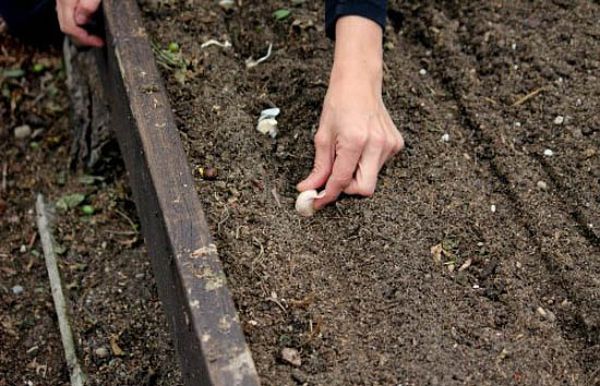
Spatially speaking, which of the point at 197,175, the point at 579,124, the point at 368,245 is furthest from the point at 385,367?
the point at 579,124

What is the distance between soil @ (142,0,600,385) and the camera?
1.74m

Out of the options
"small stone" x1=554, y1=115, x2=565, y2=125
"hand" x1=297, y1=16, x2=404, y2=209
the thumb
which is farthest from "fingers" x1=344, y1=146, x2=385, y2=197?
the thumb

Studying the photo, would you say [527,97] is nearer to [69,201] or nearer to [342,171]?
[342,171]

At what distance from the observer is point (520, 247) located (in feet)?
6.39

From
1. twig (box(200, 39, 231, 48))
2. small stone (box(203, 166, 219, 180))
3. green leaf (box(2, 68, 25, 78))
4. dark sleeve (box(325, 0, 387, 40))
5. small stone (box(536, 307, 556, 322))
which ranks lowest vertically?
green leaf (box(2, 68, 25, 78))

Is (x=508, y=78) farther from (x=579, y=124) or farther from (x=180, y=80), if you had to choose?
(x=180, y=80)

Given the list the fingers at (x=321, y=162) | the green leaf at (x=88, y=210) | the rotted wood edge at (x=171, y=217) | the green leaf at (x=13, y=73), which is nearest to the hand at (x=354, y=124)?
the fingers at (x=321, y=162)

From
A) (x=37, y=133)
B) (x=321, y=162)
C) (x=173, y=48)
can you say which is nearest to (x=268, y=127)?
(x=321, y=162)

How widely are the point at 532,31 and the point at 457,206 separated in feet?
2.44

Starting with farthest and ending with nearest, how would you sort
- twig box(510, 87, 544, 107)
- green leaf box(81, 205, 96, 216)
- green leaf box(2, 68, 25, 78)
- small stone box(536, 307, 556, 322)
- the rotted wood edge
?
green leaf box(2, 68, 25, 78), green leaf box(81, 205, 96, 216), twig box(510, 87, 544, 107), small stone box(536, 307, 556, 322), the rotted wood edge

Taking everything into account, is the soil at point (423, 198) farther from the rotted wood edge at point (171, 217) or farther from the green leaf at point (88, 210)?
the green leaf at point (88, 210)

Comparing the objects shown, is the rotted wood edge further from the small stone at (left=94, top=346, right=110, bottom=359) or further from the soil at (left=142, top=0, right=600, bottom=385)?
the small stone at (left=94, top=346, right=110, bottom=359)

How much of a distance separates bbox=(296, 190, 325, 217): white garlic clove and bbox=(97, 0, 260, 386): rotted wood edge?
0.87ft

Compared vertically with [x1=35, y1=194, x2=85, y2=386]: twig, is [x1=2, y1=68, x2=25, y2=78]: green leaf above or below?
above
